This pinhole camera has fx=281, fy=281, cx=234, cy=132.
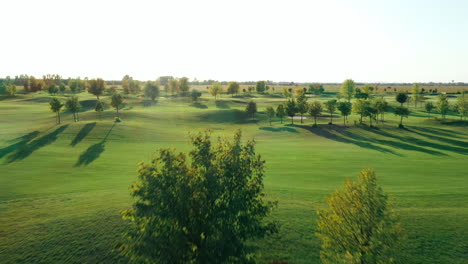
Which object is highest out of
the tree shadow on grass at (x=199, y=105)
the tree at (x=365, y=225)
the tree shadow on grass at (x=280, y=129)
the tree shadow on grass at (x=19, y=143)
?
the tree shadow on grass at (x=199, y=105)

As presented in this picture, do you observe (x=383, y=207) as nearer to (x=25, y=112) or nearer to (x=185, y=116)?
(x=185, y=116)

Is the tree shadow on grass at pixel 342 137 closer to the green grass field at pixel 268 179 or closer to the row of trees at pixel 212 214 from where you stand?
the green grass field at pixel 268 179

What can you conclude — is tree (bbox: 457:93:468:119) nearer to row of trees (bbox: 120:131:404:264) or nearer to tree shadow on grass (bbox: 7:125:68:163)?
row of trees (bbox: 120:131:404:264)

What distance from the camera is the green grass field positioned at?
19.6m

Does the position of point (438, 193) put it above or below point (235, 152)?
below

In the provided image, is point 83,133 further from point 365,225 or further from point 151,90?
point 151,90

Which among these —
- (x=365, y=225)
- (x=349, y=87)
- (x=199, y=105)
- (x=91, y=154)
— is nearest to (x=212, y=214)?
(x=365, y=225)

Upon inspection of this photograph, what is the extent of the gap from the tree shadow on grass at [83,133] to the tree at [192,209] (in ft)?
165

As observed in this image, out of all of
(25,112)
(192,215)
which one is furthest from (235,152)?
(25,112)

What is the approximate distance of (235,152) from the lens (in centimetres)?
1430

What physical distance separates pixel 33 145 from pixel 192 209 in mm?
53452

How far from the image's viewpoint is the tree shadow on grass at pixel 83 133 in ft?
190

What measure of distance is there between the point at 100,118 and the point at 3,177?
169 feet

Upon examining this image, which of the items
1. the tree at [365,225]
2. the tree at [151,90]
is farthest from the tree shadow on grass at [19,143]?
the tree at [151,90]
